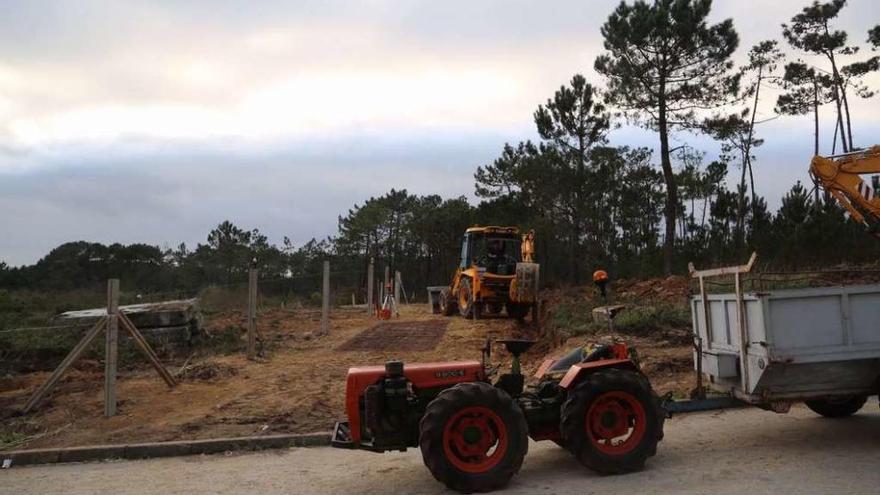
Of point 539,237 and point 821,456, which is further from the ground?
point 539,237

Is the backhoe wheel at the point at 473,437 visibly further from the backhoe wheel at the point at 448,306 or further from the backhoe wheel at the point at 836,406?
the backhoe wheel at the point at 448,306

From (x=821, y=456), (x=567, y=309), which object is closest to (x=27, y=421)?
(x=821, y=456)

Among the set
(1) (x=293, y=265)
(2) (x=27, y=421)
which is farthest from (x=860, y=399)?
(1) (x=293, y=265)

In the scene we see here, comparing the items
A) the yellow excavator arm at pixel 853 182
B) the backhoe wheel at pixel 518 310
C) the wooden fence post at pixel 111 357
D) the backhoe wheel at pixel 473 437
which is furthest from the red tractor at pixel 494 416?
the backhoe wheel at pixel 518 310

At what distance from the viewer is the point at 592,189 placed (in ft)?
138

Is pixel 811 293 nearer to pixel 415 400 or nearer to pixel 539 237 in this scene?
pixel 415 400

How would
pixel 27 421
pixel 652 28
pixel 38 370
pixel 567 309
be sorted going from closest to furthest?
1. pixel 27 421
2. pixel 38 370
3. pixel 567 309
4. pixel 652 28

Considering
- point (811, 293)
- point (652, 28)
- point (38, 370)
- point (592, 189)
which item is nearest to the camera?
point (811, 293)

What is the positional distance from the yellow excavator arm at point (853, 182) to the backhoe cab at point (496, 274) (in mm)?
8751

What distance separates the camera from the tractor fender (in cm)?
623

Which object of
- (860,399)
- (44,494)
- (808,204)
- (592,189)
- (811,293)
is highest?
(592,189)

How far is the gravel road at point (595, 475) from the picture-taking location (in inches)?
226

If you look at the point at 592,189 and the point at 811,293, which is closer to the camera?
the point at 811,293

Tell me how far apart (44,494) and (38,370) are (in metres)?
9.66
